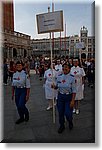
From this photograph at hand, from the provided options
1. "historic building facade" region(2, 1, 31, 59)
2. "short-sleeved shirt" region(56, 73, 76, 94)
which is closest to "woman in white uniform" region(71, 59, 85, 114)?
"short-sleeved shirt" region(56, 73, 76, 94)

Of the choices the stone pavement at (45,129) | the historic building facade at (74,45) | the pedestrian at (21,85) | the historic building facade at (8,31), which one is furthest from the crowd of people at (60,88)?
the historic building facade at (8,31)

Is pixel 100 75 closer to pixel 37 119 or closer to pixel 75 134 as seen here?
pixel 75 134

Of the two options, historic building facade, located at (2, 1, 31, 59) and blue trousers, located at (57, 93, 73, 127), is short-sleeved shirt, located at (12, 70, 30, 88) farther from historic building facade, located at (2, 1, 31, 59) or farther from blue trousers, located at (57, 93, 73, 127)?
blue trousers, located at (57, 93, 73, 127)

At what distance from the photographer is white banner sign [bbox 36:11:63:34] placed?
380cm

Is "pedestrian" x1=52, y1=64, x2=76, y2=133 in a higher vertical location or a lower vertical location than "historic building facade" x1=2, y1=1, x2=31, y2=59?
lower

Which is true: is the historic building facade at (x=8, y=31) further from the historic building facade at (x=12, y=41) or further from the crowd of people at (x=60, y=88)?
the crowd of people at (x=60, y=88)

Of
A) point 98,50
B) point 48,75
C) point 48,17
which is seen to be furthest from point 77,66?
point 98,50

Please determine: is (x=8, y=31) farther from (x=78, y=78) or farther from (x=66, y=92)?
(x=66, y=92)

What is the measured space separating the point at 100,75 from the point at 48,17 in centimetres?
119

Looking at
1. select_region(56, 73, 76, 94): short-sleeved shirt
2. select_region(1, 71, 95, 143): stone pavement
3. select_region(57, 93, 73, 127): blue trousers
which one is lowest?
select_region(1, 71, 95, 143): stone pavement

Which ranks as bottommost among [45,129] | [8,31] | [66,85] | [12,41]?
[45,129]

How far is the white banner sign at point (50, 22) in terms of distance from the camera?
380cm

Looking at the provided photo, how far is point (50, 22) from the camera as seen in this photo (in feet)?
12.7

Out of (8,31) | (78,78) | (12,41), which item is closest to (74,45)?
(12,41)
